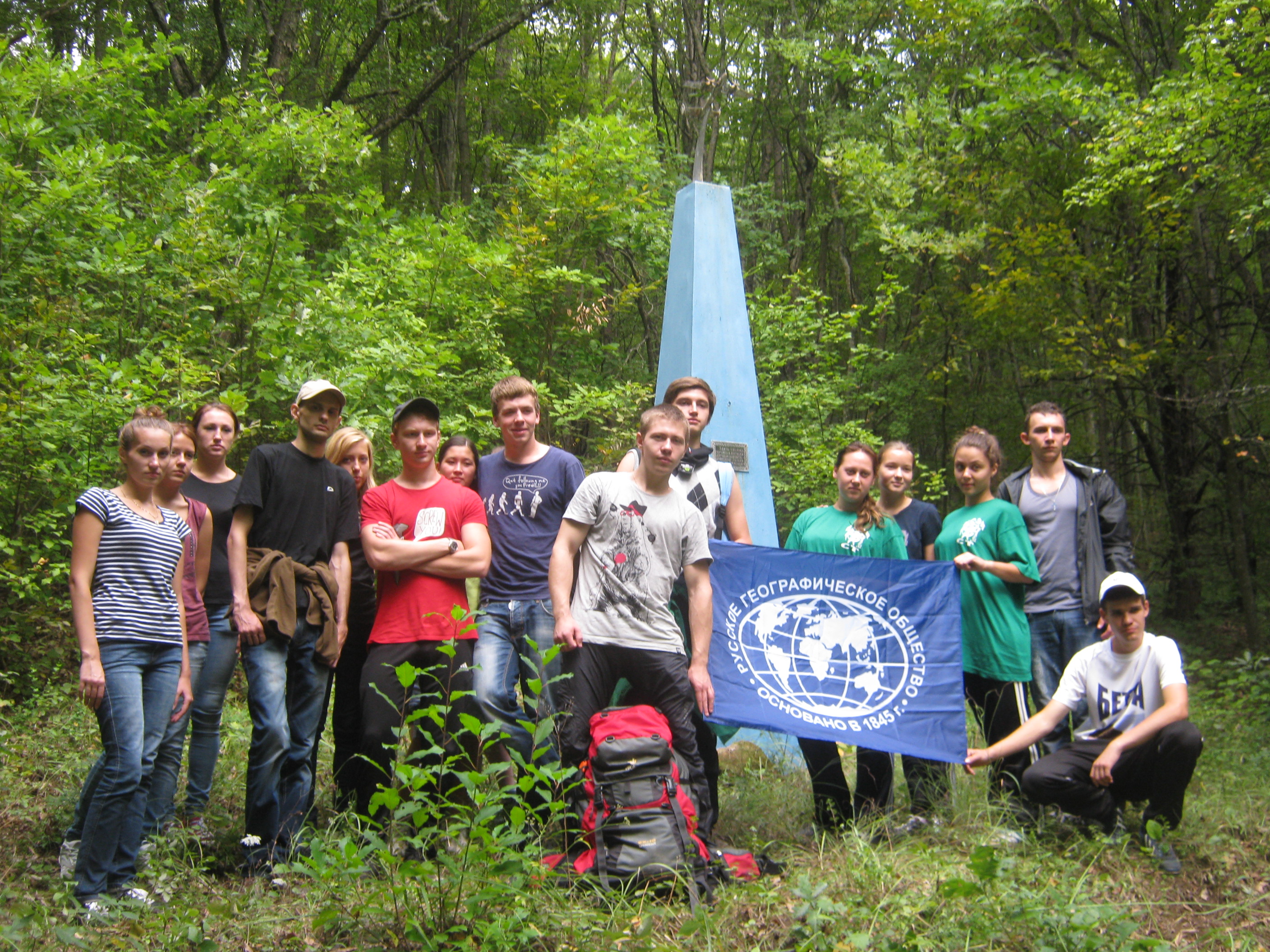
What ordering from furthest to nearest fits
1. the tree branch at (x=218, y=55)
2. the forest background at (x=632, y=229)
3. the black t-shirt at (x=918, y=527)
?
1. the tree branch at (x=218, y=55)
2. the forest background at (x=632, y=229)
3. the black t-shirt at (x=918, y=527)

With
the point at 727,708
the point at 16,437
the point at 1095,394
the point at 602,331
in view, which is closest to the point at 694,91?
the point at 602,331

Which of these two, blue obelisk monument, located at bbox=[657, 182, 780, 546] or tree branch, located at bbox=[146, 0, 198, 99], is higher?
tree branch, located at bbox=[146, 0, 198, 99]

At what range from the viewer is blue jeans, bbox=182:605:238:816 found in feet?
13.2

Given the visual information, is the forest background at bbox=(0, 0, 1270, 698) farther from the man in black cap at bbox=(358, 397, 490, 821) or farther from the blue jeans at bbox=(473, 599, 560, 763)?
the blue jeans at bbox=(473, 599, 560, 763)

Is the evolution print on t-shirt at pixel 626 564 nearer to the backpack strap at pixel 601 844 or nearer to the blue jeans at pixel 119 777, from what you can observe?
the backpack strap at pixel 601 844

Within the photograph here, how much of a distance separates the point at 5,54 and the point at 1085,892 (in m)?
9.19

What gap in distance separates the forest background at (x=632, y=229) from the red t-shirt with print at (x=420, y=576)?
2429mm

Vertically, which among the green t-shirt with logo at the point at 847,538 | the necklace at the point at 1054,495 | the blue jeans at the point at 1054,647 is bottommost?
the blue jeans at the point at 1054,647

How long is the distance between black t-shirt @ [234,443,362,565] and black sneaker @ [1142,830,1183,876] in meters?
3.54

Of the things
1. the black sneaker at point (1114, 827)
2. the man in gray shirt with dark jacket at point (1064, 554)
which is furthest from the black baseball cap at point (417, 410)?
the black sneaker at point (1114, 827)

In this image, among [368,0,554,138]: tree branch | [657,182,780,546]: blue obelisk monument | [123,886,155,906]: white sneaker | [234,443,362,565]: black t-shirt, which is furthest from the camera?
[368,0,554,138]: tree branch

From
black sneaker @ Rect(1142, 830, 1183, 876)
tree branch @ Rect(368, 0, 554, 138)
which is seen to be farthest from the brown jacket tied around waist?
tree branch @ Rect(368, 0, 554, 138)

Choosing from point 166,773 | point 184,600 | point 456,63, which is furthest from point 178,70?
point 166,773

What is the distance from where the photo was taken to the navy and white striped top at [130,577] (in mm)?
3451
